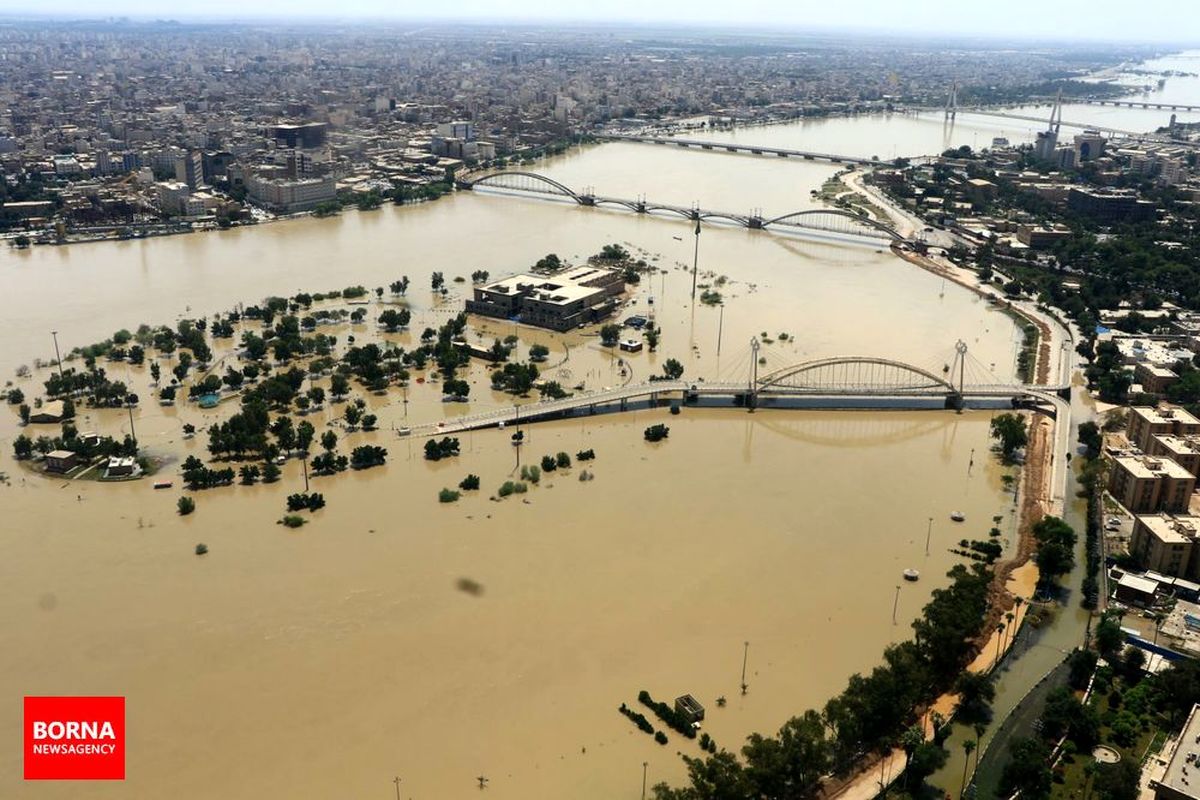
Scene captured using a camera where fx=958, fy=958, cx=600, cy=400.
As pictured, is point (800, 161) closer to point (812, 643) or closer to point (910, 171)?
point (910, 171)

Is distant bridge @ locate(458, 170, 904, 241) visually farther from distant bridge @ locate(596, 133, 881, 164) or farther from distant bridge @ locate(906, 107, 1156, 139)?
distant bridge @ locate(906, 107, 1156, 139)

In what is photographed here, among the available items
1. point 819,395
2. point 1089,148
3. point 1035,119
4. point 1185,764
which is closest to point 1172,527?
point 1185,764

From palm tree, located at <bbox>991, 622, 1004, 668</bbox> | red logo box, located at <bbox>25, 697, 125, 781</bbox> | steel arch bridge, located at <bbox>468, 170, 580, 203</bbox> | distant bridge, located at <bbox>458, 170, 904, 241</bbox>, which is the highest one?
steel arch bridge, located at <bbox>468, 170, 580, 203</bbox>

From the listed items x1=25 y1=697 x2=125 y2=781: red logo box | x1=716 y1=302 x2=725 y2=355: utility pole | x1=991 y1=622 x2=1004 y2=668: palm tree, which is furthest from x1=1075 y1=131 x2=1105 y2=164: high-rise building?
x1=25 y1=697 x2=125 y2=781: red logo box

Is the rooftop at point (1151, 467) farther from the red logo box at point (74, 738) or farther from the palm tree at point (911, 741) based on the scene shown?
the red logo box at point (74, 738)

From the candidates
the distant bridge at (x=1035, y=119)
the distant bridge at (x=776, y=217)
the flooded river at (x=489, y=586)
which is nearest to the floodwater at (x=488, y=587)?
the flooded river at (x=489, y=586)

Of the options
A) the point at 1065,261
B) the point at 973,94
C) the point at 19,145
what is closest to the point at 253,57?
the point at 19,145
